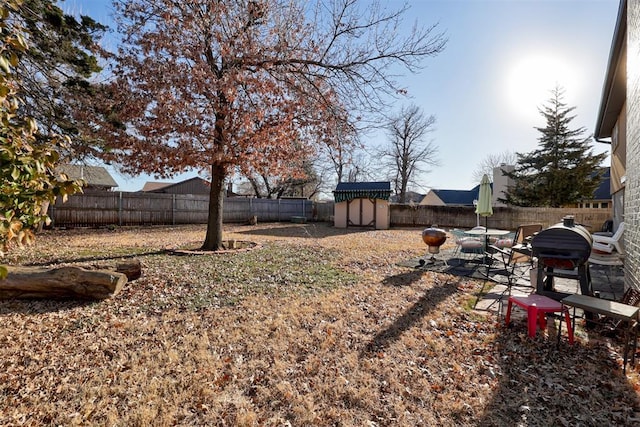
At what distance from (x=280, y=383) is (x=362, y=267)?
456cm

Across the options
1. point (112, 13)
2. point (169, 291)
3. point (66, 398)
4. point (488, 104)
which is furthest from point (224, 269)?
point (488, 104)

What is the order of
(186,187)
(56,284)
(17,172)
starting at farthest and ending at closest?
(186,187) < (56,284) < (17,172)

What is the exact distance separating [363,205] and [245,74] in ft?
43.2

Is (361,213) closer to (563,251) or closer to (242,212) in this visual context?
(242,212)

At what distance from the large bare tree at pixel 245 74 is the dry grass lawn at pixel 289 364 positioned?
3.45 m

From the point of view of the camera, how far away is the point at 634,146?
13.7 feet

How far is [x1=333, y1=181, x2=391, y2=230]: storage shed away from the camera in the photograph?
1856 cm

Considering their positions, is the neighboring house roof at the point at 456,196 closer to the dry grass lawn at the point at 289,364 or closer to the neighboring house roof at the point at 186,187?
the neighboring house roof at the point at 186,187

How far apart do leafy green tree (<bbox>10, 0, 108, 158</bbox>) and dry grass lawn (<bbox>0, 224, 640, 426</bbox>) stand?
285 inches

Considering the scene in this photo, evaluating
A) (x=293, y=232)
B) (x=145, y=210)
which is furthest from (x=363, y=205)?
(x=145, y=210)

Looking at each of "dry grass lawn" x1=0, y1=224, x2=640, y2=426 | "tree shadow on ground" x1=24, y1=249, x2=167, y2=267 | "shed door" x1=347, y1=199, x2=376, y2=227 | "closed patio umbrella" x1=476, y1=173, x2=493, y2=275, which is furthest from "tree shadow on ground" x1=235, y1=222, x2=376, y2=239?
"dry grass lawn" x1=0, y1=224, x2=640, y2=426

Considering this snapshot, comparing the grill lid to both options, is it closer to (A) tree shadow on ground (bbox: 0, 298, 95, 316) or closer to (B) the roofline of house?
(B) the roofline of house

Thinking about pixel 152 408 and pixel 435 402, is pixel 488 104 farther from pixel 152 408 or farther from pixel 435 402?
pixel 152 408

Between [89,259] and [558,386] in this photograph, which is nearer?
[558,386]
